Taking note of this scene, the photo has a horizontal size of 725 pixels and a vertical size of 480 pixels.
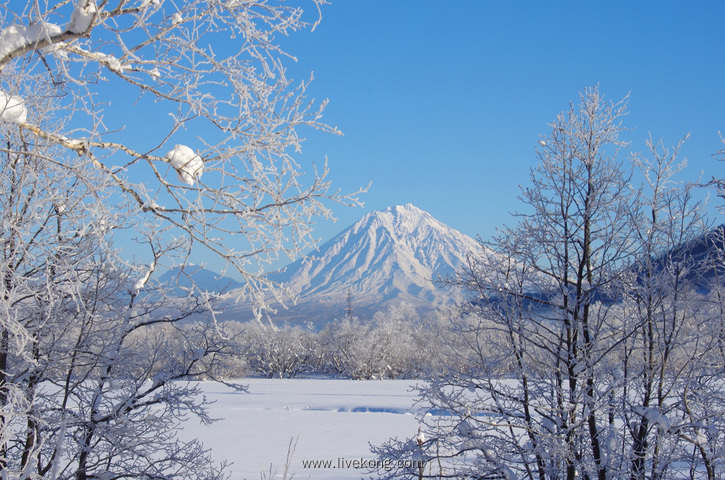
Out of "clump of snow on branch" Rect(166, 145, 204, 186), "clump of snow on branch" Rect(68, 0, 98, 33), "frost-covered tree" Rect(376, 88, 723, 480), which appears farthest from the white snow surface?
"frost-covered tree" Rect(376, 88, 723, 480)

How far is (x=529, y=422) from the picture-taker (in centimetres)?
523

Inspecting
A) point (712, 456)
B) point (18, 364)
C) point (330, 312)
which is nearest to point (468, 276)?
point (712, 456)

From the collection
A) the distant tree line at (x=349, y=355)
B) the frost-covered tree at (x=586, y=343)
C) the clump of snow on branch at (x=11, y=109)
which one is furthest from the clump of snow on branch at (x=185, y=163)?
the distant tree line at (x=349, y=355)

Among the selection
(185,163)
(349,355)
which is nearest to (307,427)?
(185,163)

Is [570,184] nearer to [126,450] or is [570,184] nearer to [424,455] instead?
[424,455]

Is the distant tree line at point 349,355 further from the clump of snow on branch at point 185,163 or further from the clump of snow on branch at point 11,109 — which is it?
the clump of snow on branch at point 11,109

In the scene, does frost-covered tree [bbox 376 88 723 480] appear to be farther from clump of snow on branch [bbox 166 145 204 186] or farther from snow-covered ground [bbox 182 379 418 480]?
clump of snow on branch [bbox 166 145 204 186]

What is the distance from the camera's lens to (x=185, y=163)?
246cm

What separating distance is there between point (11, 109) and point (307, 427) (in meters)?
18.1

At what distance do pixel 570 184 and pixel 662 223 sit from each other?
114 centimetres

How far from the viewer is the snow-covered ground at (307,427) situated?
40.6ft

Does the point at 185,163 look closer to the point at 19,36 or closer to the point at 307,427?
the point at 19,36

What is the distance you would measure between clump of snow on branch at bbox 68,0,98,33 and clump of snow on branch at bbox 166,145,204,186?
0.68 meters

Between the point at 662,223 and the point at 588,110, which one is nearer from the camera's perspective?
the point at 662,223
